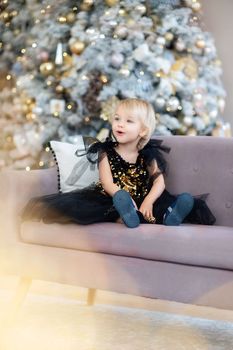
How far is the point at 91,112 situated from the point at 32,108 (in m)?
0.48

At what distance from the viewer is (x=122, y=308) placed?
10.2 ft

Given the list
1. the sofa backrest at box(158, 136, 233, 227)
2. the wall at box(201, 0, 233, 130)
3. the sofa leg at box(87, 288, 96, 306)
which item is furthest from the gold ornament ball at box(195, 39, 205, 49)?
the sofa leg at box(87, 288, 96, 306)

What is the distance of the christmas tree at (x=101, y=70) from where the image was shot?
4957mm

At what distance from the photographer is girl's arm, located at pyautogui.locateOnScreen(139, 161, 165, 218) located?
2879 millimetres

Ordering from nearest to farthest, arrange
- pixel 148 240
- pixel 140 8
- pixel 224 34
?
pixel 148 240 → pixel 140 8 → pixel 224 34

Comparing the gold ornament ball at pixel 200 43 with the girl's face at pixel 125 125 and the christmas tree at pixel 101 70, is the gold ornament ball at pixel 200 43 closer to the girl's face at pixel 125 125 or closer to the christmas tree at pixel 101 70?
the christmas tree at pixel 101 70

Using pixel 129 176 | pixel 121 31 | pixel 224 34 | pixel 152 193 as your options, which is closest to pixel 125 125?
pixel 129 176

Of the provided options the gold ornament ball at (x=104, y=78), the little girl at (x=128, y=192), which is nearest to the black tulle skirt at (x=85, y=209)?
the little girl at (x=128, y=192)

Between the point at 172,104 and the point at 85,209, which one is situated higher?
the point at 172,104

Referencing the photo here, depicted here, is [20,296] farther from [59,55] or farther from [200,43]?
[200,43]

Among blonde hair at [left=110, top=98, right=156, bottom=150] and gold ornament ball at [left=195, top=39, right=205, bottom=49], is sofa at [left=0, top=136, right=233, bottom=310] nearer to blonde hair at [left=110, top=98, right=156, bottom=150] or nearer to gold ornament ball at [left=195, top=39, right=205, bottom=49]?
blonde hair at [left=110, top=98, right=156, bottom=150]

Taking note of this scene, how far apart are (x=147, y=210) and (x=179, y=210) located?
0.63ft

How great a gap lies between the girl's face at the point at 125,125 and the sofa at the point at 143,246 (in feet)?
0.78

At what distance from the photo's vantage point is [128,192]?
2842 mm
